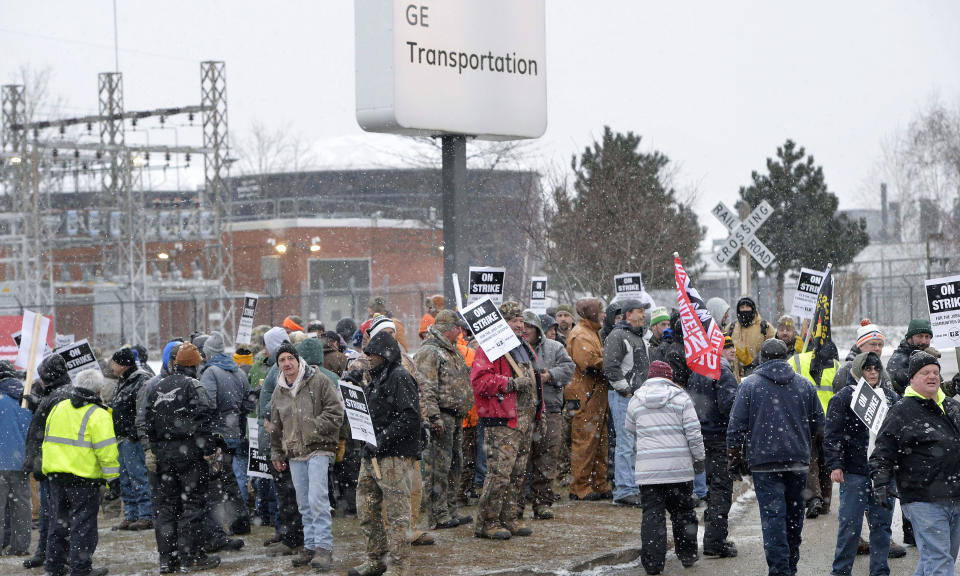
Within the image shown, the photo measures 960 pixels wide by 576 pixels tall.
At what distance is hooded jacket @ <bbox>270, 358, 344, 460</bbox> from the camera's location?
31.8 feet

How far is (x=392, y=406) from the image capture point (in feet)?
29.6

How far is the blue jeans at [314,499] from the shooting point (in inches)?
382

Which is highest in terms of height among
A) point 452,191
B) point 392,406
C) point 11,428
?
point 452,191

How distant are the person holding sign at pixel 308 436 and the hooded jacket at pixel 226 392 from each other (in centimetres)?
180

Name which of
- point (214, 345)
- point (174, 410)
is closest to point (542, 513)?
point (214, 345)

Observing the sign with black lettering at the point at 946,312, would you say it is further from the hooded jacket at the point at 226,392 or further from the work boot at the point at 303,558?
the hooded jacket at the point at 226,392

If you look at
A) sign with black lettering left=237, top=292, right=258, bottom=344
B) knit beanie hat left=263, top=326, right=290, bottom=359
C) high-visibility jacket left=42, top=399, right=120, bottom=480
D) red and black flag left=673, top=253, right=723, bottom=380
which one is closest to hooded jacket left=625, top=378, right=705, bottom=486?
red and black flag left=673, top=253, right=723, bottom=380

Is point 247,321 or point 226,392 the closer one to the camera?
point 226,392

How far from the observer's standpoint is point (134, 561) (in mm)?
10789

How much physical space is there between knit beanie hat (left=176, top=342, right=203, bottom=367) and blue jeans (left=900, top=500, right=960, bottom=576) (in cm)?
597

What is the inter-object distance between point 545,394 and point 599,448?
1.19 meters

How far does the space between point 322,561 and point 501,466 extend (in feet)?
6.08

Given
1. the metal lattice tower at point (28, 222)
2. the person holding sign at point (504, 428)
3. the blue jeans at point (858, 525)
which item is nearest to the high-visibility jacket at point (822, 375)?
the person holding sign at point (504, 428)

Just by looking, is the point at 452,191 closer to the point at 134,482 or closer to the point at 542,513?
the point at 542,513
